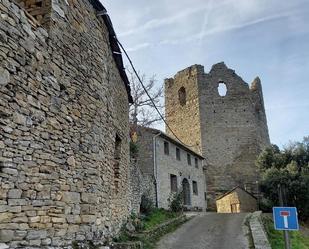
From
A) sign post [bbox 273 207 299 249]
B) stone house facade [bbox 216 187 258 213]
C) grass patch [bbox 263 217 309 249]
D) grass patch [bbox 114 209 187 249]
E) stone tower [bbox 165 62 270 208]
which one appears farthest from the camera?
stone tower [bbox 165 62 270 208]

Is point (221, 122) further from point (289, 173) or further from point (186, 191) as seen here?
point (289, 173)

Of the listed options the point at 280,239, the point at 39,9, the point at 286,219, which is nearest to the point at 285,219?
the point at 286,219

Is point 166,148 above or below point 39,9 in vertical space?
below

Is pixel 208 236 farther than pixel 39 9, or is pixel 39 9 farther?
pixel 208 236

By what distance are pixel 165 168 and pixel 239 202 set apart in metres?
6.78

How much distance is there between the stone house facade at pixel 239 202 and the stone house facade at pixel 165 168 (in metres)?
1.92

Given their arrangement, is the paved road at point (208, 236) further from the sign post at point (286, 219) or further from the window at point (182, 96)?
the window at point (182, 96)

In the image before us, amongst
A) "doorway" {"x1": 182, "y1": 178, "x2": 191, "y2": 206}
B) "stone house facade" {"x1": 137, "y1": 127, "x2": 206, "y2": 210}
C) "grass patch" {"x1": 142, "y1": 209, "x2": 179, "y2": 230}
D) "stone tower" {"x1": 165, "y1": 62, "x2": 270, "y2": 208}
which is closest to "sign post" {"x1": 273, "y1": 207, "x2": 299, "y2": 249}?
"grass patch" {"x1": 142, "y1": 209, "x2": 179, "y2": 230}

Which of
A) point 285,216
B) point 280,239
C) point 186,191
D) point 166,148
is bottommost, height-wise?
point 280,239

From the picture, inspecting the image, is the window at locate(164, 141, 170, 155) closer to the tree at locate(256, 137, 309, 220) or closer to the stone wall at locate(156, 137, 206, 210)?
the stone wall at locate(156, 137, 206, 210)

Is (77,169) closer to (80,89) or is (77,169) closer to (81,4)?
(80,89)

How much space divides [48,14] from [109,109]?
285 centimetres

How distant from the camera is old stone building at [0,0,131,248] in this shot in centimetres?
494

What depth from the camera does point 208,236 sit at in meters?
12.0
